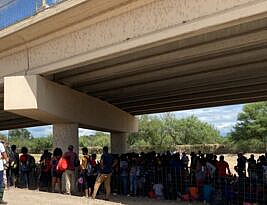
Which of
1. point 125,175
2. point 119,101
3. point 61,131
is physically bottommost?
point 125,175

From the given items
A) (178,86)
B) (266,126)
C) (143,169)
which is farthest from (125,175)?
(266,126)

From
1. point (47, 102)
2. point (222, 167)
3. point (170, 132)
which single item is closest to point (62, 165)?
point (47, 102)

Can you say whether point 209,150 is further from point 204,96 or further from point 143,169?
point 143,169

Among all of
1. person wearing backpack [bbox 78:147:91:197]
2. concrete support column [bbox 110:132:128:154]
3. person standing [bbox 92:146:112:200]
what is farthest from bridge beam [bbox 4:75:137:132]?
concrete support column [bbox 110:132:128:154]

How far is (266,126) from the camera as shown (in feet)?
208

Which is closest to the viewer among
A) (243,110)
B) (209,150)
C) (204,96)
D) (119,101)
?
(204,96)

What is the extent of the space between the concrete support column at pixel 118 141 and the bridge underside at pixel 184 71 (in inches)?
93.9

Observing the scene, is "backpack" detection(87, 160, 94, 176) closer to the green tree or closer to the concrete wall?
the concrete wall

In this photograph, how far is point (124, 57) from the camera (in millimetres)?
14766

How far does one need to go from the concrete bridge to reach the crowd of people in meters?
1.69

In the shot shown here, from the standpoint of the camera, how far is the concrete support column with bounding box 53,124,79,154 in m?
17.6

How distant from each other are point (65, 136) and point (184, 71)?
16.8 ft

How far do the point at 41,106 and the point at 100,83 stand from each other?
377cm

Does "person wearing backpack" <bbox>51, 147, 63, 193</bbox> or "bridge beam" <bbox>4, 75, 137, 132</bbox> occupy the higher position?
"bridge beam" <bbox>4, 75, 137, 132</bbox>
